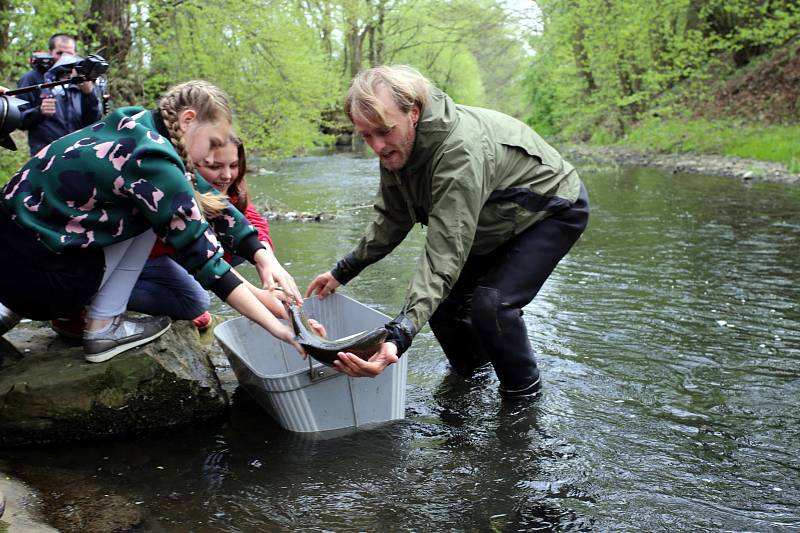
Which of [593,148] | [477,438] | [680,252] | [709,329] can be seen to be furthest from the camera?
[593,148]

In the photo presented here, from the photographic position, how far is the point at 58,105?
226 inches

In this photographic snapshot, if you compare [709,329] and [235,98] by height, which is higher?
[235,98]

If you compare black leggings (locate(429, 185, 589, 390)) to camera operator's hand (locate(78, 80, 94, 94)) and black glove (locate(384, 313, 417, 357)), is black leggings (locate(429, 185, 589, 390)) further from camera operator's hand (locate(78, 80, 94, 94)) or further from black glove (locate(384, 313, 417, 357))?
camera operator's hand (locate(78, 80, 94, 94))

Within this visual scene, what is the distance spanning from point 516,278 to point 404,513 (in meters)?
1.19

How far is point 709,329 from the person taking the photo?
441 cm

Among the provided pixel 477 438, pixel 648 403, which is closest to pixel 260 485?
pixel 477 438

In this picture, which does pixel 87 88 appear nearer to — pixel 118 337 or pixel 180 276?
pixel 180 276

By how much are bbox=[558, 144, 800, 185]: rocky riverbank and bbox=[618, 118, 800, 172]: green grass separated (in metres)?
0.27

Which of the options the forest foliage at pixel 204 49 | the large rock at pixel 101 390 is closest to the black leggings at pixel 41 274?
the large rock at pixel 101 390

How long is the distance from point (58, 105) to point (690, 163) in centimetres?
1190

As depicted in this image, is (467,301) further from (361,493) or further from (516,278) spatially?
(361,493)

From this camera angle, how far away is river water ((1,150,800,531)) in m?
2.46

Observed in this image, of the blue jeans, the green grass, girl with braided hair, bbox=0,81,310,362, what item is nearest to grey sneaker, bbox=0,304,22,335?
girl with braided hair, bbox=0,81,310,362

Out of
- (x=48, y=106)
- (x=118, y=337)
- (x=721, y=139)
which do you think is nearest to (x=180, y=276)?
(x=118, y=337)
